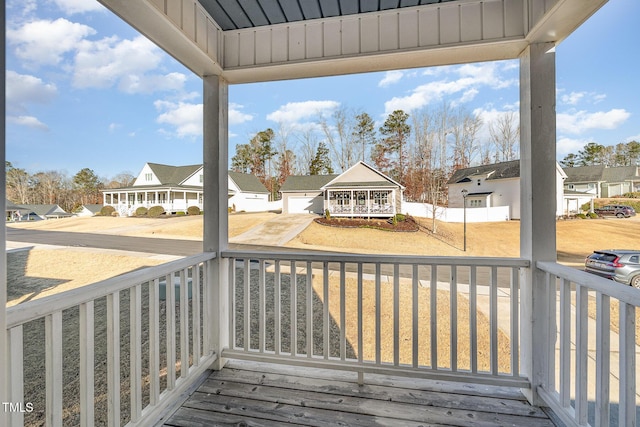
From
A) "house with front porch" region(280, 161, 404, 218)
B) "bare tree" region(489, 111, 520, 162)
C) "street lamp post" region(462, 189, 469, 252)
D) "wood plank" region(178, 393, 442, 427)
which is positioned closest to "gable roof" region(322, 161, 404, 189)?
"house with front porch" region(280, 161, 404, 218)

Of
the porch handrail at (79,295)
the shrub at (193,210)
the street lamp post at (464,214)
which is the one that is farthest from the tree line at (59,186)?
the street lamp post at (464,214)

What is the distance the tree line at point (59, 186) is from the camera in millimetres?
1135

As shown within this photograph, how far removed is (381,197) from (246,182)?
1020 mm

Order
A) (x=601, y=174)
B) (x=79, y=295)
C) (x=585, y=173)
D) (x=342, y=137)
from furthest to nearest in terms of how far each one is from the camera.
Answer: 1. (x=342, y=137)
2. (x=585, y=173)
3. (x=601, y=174)
4. (x=79, y=295)

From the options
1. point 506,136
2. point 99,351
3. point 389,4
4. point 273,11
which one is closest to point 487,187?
point 506,136

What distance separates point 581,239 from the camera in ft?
5.54

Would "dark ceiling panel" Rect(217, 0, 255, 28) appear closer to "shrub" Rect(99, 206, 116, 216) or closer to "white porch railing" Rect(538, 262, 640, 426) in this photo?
"shrub" Rect(99, 206, 116, 216)

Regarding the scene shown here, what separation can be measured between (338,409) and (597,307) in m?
1.43

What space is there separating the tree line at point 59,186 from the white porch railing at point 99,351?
15.5 inches

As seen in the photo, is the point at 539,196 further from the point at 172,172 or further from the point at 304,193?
the point at 172,172

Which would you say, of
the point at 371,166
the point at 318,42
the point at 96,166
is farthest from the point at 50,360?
the point at 318,42

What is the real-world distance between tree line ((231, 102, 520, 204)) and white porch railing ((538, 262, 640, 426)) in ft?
2.62

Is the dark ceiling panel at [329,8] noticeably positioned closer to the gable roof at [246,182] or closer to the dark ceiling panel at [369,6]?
the dark ceiling panel at [369,6]

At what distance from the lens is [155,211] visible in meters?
1.87
